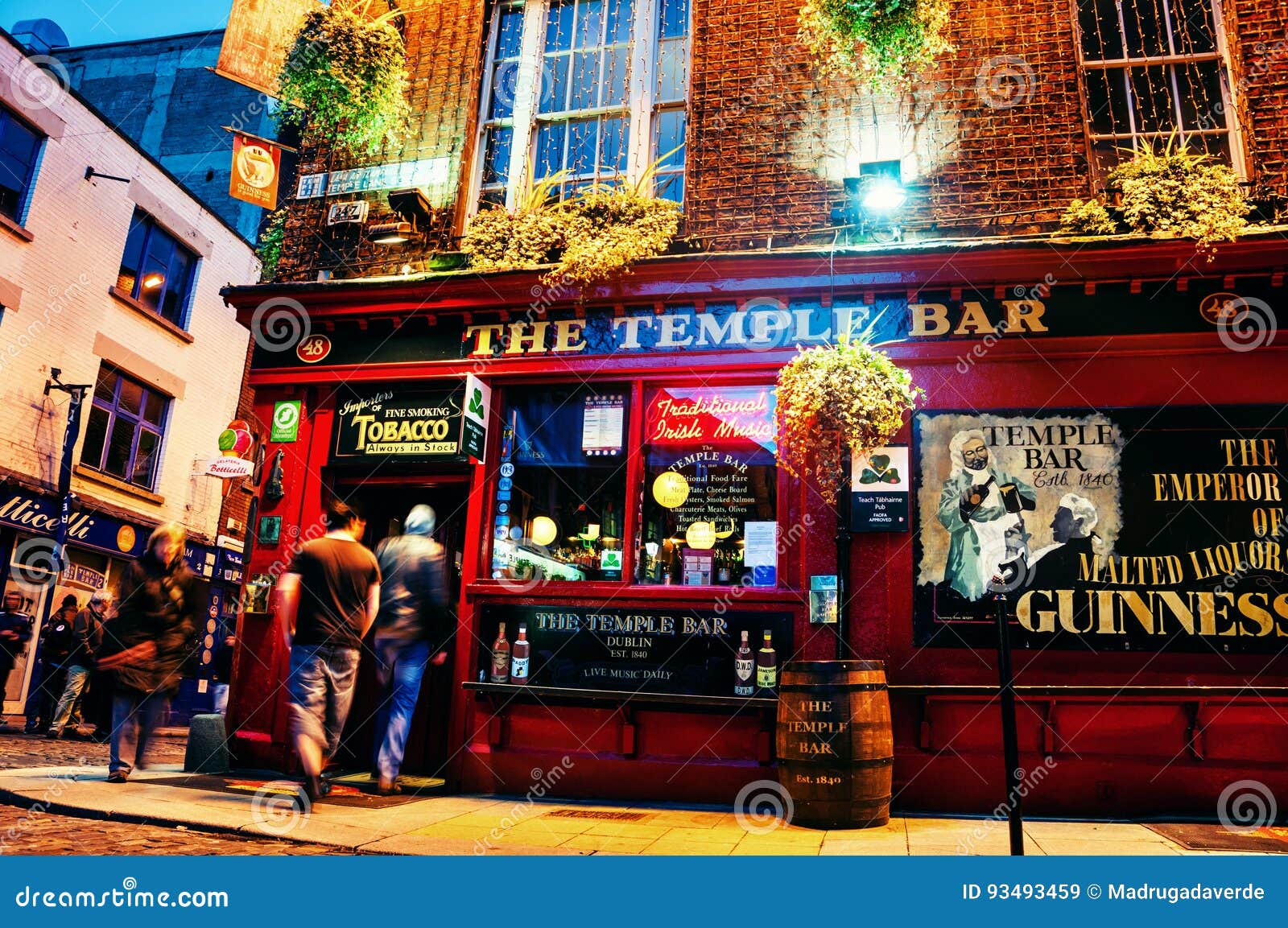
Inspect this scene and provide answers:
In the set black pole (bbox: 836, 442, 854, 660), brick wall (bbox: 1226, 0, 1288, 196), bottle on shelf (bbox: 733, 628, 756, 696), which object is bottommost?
bottle on shelf (bbox: 733, 628, 756, 696)

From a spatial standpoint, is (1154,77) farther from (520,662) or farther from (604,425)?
(520,662)

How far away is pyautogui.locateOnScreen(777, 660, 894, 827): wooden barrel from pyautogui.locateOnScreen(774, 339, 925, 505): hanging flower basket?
1.76 meters

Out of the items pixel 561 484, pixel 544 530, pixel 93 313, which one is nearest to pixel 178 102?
pixel 93 313

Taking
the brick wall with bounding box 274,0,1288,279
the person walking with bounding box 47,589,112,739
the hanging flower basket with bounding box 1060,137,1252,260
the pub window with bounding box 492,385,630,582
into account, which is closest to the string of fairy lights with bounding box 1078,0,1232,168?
the brick wall with bounding box 274,0,1288,279

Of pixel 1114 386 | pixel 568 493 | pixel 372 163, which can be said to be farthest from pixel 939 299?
pixel 372 163

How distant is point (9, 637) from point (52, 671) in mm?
1127

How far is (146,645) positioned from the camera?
6.60 metres

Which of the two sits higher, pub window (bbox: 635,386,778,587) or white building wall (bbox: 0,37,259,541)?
white building wall (bbox: 0,37,259,541)

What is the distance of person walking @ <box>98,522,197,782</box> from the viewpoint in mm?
6535


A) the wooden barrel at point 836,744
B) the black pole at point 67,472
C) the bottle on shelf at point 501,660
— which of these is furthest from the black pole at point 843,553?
the black pole at point 67,472

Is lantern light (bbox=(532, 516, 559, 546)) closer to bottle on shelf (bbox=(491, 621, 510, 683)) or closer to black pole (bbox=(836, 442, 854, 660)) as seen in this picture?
bottle on shelf (bbox=(491, 621, 510, 683))

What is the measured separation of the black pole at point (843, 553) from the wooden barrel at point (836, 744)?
35.6 inches

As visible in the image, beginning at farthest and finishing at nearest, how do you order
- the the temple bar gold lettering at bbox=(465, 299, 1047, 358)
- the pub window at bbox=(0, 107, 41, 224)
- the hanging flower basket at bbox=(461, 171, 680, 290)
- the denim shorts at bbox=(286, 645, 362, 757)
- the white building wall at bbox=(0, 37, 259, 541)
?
1. the white building wall at bbox=(0, 37, 259, 541)
2. the pub window at bbox=(0, 107, 41, 224)
3. the hanging flower basket at bbox=(461, 171, 680, 290)
4. the the temple bar gold lettering at bbox=(465, 299, 1047, 358)
5. the denim shorts at bbox=(286, 645, 362, 757)

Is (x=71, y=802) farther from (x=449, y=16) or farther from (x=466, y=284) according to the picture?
(x=449, y=16)
